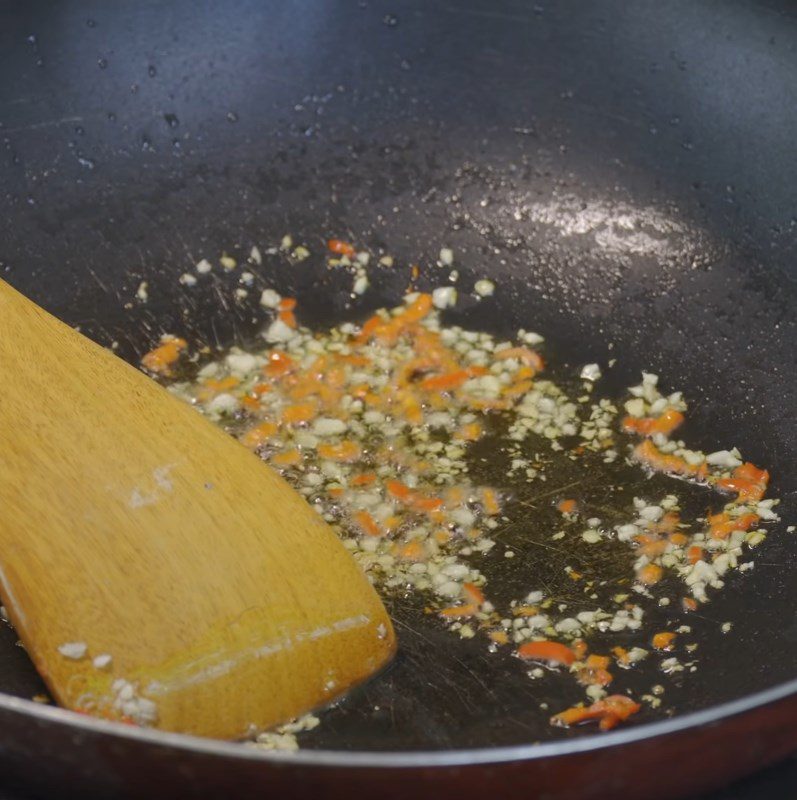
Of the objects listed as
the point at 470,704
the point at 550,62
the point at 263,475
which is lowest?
the point at 470,704

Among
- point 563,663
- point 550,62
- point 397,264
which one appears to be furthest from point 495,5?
point 563,663

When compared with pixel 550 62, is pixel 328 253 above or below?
below

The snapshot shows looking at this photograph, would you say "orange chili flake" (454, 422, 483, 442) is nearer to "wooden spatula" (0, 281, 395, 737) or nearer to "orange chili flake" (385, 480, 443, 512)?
"orange chili flake" (385, 480, 443, 512)

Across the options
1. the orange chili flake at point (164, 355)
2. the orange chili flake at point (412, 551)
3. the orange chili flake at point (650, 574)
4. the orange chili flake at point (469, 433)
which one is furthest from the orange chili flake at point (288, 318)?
the orange chili flake at point (650, 574)

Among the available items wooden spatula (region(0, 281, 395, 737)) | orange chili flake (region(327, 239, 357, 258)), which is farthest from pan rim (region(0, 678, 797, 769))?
orange chili flake (region(327, 239, 357, 258))

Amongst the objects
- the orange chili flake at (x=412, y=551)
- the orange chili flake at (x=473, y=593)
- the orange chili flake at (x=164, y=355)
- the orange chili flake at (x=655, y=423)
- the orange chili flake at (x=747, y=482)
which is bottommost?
the orange chili flake at (x=164, y=355)

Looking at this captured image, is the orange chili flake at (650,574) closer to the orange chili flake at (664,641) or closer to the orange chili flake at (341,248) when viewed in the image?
the orange chili flake at (664,641)

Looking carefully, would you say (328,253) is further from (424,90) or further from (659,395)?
(659,395)

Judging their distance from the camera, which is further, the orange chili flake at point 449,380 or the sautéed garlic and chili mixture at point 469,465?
the orange chili flake at point 449,380
